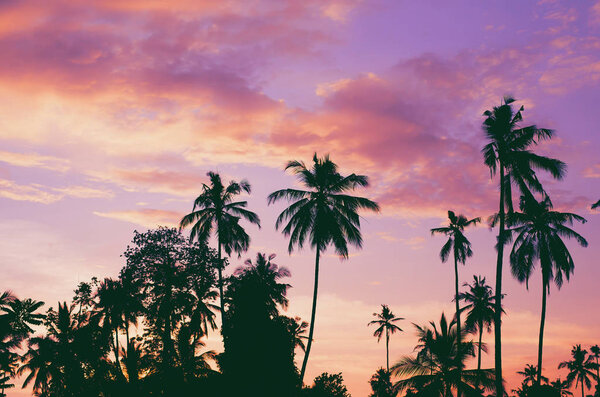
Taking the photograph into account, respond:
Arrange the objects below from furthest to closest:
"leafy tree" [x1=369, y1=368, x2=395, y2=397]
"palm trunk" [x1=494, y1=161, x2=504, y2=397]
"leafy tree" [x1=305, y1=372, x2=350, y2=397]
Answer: "leafy tree" [x1=369, y1=368, x2=395, y2=397], "leafy tree" [x1=305, y1=372, x2=350, y2=397], "palm trunk" [x1=494, y1=161, x2=504, y2=397]

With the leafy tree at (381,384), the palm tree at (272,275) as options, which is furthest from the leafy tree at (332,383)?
the leafy tree at (381,384)

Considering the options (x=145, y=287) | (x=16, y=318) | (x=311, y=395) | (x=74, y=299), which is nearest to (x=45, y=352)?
(x=16, y=318)

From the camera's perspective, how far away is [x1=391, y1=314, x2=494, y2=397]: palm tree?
115 ft

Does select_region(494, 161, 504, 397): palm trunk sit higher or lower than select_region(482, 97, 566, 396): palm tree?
lower

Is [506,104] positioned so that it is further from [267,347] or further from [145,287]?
[145,287]

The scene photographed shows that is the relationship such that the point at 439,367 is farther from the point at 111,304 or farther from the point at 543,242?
the point at 111,304

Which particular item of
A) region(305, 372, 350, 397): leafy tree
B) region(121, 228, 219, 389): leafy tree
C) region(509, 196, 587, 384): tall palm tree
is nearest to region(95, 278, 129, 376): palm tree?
region(121, 228, 219, 389): leafy tree

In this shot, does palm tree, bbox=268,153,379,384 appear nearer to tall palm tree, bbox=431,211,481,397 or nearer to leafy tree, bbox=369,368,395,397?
tall palm tree, bbox=431,211,481,397

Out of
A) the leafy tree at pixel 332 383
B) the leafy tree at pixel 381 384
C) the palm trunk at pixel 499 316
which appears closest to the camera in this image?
the palm trunk at pixel 499 316

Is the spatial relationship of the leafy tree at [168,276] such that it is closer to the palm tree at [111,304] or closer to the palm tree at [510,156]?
the palm tree at [111,304]

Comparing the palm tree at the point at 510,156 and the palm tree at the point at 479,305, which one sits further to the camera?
the palm tree at the point at 479,305

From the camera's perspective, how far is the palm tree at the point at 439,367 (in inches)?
1384

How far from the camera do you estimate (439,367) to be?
37.2 meters

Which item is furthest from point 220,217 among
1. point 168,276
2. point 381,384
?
point 381,384
